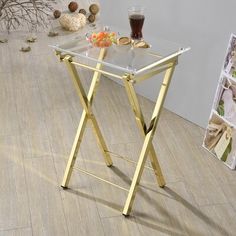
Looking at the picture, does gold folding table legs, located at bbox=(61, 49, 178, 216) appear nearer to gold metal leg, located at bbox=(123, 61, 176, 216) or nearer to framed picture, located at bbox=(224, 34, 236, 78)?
gold metal leg, located at bbox=(123, 61, 176, 216)

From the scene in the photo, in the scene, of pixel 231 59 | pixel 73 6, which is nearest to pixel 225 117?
pixel 231 59

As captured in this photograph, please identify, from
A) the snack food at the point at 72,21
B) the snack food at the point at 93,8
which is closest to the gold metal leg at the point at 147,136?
the snack food at the point at 72,21

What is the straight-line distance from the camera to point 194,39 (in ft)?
11.4

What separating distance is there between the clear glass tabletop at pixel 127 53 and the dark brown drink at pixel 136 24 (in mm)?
79

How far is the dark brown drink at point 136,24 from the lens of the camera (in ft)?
8.84

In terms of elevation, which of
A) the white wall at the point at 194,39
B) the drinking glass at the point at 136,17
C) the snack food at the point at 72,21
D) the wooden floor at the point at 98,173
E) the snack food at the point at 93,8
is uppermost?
the drinking glass at the point at 136,17

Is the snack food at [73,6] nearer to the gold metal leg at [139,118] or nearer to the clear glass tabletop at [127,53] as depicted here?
the clear glass tabletop at [127,53]

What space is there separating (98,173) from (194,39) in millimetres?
1047

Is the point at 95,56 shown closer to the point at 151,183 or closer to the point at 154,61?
the point at 154,61

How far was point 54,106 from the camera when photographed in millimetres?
3957

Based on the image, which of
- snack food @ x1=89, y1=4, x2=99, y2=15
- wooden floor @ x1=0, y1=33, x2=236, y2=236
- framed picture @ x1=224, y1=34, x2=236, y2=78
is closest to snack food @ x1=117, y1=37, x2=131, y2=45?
framed picture @ x1=224, y1=34, x2=236, y2=78

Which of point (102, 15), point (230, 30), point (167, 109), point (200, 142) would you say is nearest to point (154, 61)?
point (230, 30)

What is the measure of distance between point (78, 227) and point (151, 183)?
54 cm

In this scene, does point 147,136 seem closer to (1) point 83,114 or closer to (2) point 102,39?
(1) point 83,114
